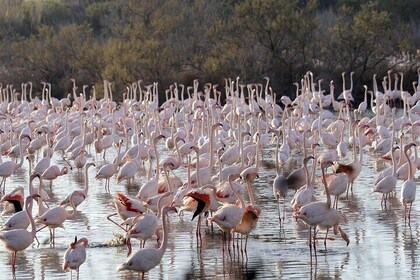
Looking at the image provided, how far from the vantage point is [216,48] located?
31.2 m

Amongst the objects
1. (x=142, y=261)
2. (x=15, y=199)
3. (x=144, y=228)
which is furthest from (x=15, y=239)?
(x=15, y=199)

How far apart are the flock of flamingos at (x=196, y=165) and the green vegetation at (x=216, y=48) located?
3.81 m

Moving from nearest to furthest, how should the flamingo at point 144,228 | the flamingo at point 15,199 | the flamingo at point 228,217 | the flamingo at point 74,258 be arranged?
the flamingo at point 74,258 → the flamingo at point 144,228 → the flamingo at point 228,217 → the flamingo at point 15,199

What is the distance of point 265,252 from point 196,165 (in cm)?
320

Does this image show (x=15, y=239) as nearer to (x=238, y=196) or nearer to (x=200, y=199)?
(x=200, y=199)

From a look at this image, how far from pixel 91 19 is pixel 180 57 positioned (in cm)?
1076

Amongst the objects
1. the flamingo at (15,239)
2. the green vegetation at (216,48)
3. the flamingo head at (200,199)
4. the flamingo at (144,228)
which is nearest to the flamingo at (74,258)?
the flamingo at (15,239)

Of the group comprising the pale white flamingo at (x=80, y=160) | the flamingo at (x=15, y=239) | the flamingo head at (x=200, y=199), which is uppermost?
the pale white flamingo at (x=80, y=160)

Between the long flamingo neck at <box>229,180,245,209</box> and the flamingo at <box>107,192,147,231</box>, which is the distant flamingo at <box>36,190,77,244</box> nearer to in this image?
the flamingo at <box>107,192,147,231</box>

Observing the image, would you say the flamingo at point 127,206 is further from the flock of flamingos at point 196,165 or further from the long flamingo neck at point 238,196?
the long flamingo neck at point 238,196

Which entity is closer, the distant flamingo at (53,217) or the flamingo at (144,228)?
the flamingo at (144,228)

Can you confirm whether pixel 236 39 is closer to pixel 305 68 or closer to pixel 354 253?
pixel 305 68

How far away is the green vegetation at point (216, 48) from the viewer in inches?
1186

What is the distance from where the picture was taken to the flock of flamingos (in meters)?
10.9
